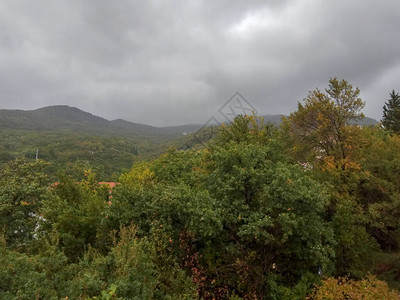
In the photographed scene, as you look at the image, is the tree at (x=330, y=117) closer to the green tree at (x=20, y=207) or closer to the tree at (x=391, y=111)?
the green tree at (x=20, y=207)

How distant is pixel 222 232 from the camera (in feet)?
39.4

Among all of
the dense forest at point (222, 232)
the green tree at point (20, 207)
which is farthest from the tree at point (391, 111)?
the green tree at point (20, 207)

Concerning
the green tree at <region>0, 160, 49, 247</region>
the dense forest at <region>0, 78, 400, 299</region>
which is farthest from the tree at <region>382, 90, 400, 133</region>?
the green tree at <region>0, 160, 49, 247</region>

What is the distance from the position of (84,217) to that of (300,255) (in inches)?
419

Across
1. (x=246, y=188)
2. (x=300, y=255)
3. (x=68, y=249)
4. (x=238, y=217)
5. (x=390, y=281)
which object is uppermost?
(x=246, y=188)

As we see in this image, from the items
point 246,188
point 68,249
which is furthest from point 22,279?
point 246,188

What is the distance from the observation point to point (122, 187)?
522 inches

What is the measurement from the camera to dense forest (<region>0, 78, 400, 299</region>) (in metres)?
7.81

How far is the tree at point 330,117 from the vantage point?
1686cm

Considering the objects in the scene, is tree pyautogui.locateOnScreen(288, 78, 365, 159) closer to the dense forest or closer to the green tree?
the dense forest

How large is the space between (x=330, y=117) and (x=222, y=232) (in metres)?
11.3

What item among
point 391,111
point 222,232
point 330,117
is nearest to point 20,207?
point 222,232

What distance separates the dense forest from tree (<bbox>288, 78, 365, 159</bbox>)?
9cm

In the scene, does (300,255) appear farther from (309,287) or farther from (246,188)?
(246,188)
